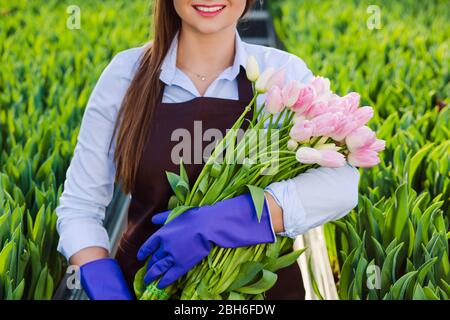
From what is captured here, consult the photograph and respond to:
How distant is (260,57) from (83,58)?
2.06 m

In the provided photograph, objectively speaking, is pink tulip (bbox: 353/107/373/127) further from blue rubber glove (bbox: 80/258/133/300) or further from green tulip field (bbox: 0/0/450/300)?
blue rubber glove (bbox: 80/258/133/300)

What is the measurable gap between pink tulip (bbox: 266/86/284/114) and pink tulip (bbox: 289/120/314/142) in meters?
0.05

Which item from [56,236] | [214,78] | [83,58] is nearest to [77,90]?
[83,58]

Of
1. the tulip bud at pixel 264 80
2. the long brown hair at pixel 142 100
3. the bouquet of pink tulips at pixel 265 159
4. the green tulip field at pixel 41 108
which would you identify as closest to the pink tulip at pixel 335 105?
the bouquet of pink tulips at pixel 265 159

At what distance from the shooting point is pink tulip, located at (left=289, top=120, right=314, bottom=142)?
1317 millimetres

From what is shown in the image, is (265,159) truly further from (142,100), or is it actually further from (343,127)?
(142,100)

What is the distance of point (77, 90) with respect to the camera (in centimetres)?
315

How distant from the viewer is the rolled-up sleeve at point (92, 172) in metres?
1.55

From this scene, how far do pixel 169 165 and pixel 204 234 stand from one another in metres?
0.26

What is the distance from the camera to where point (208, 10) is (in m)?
1.50

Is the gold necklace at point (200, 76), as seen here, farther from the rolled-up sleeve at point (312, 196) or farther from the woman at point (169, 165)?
the rolled-up sleeve at point (312, 196)

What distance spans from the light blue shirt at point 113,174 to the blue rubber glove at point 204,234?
2.5 inches

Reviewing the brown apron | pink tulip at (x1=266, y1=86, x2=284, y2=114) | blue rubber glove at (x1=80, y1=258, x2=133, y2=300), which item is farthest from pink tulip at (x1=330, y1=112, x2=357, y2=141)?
blue rubber glove at (x1=80, y1=258, x2=133, y2=300)

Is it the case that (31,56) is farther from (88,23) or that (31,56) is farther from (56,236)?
(56,236)
